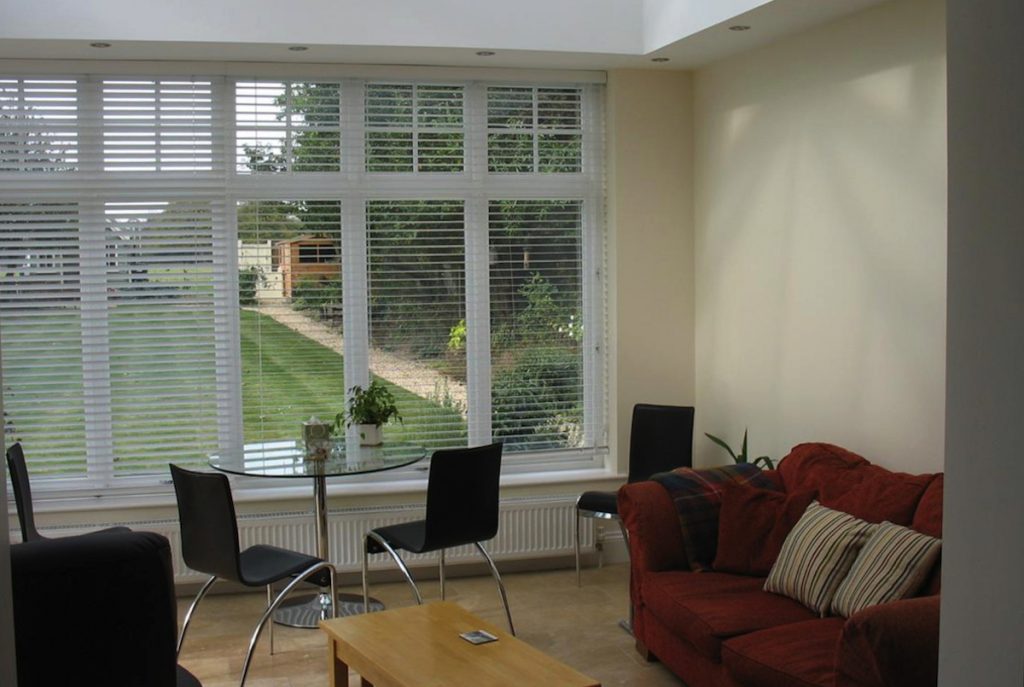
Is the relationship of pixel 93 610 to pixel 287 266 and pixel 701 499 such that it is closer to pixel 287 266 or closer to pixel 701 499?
pixel 701 499

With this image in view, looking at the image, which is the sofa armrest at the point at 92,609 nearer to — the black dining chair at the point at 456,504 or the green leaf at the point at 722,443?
the black dining chair at the point at 456,504

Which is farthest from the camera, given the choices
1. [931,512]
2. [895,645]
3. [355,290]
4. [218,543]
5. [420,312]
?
[420,312]

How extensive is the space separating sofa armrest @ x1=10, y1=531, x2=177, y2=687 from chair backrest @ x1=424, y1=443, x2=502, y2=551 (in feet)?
6.11

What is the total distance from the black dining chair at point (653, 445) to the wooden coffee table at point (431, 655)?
1.58 metres

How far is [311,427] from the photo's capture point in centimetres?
502

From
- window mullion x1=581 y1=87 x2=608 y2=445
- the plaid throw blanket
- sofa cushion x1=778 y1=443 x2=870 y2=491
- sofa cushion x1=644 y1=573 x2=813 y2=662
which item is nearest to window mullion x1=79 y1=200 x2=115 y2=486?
window mullion x1=581 y1=87 x2=608 y2=445

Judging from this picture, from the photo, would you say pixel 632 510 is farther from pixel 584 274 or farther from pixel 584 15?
pixel 584 15

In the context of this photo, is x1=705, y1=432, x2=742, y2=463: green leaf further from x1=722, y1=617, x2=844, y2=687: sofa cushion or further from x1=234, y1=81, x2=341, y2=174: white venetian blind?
x1=234, y1=81, x2=341, y2=174: white venetian blind

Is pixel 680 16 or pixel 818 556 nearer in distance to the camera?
pixel 818 556

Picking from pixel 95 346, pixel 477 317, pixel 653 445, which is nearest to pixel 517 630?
pixel 653 445

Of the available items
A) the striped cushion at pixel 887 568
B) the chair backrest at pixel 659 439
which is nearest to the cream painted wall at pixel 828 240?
the chair backrest at pixel 659 439

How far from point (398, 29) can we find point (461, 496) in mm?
2291

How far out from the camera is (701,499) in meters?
4.66

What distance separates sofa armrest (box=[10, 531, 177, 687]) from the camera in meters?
2.65
